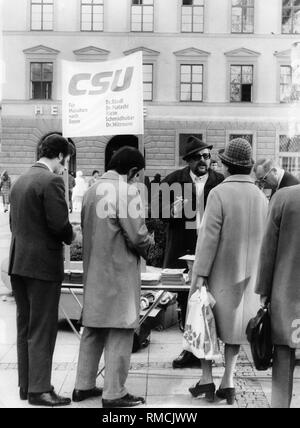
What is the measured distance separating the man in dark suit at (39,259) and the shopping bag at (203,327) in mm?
927

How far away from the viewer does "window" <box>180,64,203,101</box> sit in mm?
18469

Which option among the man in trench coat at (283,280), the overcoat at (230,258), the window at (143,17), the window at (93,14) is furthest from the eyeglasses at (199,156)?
the window at (143,17)

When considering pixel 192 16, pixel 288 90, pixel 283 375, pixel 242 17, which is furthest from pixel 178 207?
pixel 288 90

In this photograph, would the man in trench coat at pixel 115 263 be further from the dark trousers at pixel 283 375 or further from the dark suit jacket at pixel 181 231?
the dark suit jacket at pixel 181 231

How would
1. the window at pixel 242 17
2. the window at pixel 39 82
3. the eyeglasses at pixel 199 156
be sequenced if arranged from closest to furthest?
1. the eyeglasses at pixel 199 156
2. the window at pixel 39 82
3. the window at pixel 242 17

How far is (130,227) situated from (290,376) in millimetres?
1349

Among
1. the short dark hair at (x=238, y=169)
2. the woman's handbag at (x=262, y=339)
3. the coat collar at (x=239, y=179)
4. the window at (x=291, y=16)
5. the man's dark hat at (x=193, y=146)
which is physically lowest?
the woman's handbag at (x=262, y=339)

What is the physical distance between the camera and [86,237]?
416 cm

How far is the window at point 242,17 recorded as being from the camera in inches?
640

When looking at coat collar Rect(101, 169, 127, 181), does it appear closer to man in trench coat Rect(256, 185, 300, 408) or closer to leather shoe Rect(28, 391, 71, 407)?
man in trench coat Rect(256, 185, 300, 408)

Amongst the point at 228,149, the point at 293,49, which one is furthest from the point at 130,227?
the point at 293,49

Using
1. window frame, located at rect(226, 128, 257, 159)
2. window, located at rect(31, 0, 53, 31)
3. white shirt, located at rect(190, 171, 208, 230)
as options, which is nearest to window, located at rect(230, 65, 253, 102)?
window frame, located at rect(226, 128, 257, 159)

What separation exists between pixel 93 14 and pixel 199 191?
523 cm
